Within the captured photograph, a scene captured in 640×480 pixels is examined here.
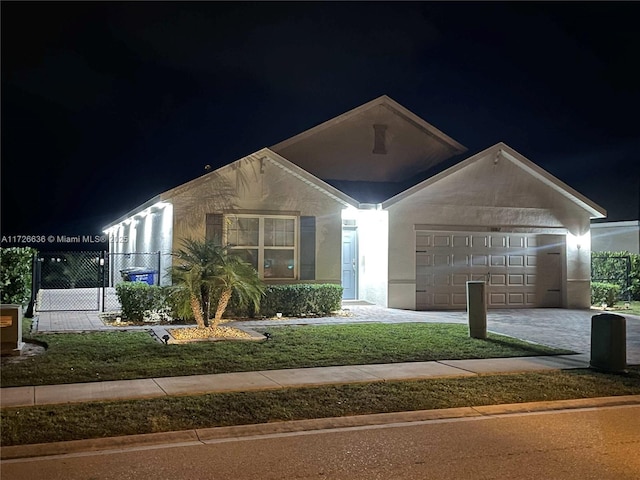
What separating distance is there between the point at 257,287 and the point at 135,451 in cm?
705

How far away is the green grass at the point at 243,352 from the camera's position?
9.57 metres

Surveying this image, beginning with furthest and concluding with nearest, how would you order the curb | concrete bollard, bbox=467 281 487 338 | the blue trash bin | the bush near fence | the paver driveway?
the bush near fence → the blue trash bin → the paver driveway → concrete bollard, bbox=467 281 487 338 → the curb

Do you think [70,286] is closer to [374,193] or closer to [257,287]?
[374,193]

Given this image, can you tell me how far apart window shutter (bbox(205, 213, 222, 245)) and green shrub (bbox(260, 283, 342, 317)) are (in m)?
1.92

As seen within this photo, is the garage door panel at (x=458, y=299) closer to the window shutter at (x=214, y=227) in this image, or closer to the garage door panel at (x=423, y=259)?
the garage door panel at (x=423, y=259)

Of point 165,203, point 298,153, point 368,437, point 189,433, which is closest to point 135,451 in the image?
point 189,433

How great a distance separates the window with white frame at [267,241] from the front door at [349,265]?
2.71 meters

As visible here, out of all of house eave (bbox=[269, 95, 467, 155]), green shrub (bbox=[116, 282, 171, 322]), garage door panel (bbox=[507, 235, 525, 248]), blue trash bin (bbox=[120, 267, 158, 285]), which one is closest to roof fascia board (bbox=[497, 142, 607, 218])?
garage door panel (bbox=[507, 235, 525, 248])

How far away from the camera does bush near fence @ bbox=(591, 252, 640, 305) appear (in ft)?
75.7

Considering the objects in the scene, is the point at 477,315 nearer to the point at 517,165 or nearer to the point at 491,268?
the point at 491,268

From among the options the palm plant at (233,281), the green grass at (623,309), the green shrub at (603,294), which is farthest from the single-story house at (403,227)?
the palm plant at (233,281)

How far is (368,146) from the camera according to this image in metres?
22.2

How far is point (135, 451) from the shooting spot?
6.30m

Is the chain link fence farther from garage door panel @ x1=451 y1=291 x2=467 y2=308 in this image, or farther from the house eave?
garage door panel @ x1=451 y1=291 x2=467 y2=308
